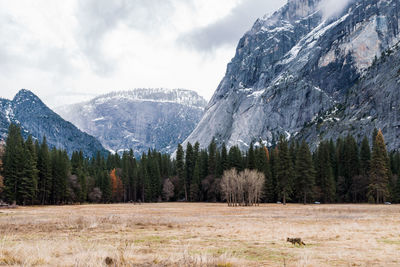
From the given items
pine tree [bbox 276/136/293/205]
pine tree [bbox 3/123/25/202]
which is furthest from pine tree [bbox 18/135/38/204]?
pine tree [bbox 276/136/293/205]

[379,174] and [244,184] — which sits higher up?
[379,174]

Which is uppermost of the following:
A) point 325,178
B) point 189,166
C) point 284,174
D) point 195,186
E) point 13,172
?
point 189,166

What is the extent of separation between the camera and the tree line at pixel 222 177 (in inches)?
3164

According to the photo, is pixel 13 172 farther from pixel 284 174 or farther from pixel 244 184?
pixel 284 174

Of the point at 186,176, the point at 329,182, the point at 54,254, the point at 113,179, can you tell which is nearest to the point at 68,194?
the point at 113,179

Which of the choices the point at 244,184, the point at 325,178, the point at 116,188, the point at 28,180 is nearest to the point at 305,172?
the point at 325,178

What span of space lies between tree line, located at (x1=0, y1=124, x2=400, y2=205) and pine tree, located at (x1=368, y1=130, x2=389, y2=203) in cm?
21

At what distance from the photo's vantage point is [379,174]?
274 feet

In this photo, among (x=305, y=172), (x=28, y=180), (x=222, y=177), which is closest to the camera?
(x=28, y=180)

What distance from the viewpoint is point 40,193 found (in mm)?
89125

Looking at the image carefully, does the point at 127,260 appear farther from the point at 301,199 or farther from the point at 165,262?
the point at 301,199

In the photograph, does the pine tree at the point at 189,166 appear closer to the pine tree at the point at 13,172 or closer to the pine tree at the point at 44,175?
the pine tree at the point at 44,175

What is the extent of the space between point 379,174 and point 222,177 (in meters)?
37.4

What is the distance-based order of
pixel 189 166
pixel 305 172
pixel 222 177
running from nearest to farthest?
1. pixel 305 172
2. pixel 222 177
3. pixel 189 166
